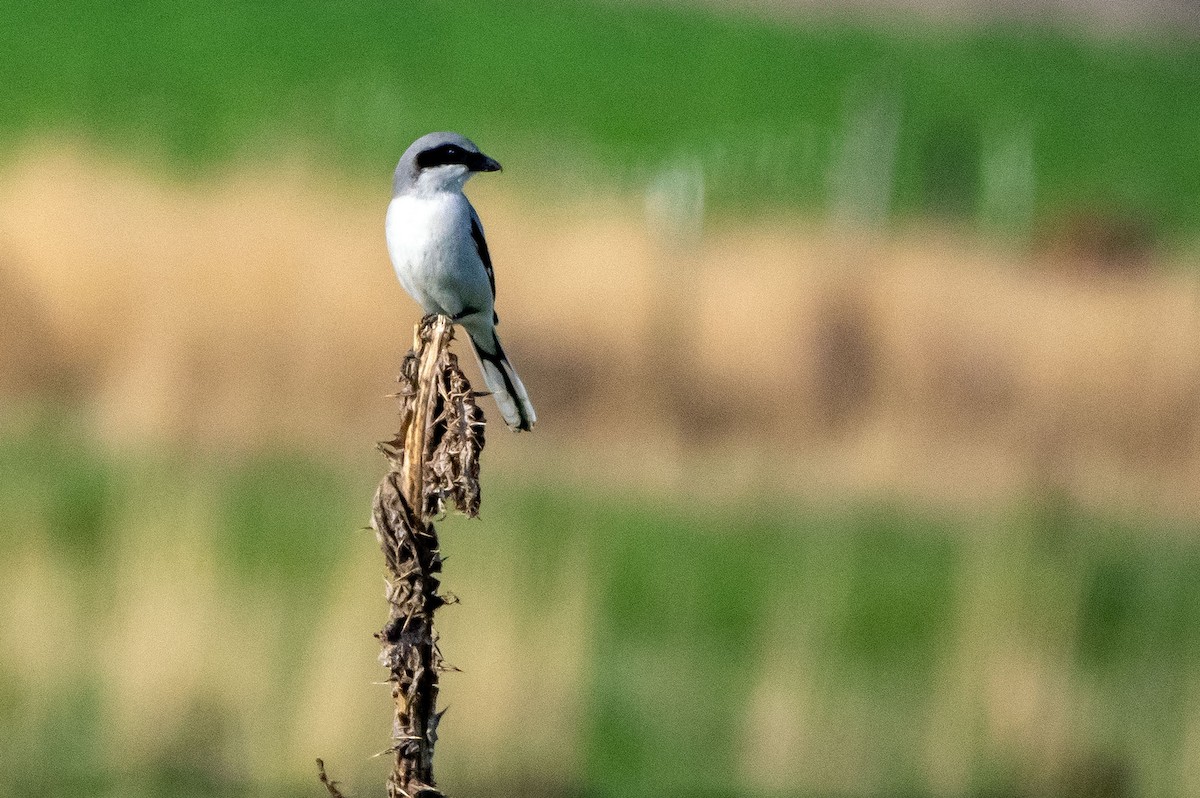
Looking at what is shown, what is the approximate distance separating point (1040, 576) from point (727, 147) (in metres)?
16.3

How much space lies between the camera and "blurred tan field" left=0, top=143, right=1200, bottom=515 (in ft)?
35.2

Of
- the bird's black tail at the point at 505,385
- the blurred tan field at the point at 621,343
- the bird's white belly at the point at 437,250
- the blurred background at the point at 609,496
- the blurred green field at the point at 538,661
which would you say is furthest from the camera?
the blurred tan field at the point at 621,343

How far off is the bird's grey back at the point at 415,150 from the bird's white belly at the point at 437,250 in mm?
52

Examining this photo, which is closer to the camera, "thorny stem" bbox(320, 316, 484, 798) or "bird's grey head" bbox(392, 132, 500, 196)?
"thorny stem" bbox(320, 316, 484, 798)

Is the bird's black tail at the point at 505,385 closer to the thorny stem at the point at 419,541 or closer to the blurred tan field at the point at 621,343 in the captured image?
the thorny stem at the point at 419,541

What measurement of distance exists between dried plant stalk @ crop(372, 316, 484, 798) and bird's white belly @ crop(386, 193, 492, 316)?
2.06 meters

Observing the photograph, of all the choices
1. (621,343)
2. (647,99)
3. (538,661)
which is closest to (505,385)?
(538,661)

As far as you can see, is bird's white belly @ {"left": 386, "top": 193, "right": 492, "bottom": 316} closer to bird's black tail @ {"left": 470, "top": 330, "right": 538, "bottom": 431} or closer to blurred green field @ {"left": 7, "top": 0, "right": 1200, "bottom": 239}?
bird's black tail @ {"left": 470, "top": 330, "right": 538, "bottom": 431}

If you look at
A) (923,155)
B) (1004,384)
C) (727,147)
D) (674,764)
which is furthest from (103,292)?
(923,155)

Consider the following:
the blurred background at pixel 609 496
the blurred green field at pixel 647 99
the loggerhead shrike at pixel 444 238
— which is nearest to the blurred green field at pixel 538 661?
the blurred background at pixel 609 496

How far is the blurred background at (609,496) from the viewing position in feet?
24.3

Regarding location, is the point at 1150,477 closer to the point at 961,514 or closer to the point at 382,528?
the point at 961,514

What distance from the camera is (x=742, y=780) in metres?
→ 8.11

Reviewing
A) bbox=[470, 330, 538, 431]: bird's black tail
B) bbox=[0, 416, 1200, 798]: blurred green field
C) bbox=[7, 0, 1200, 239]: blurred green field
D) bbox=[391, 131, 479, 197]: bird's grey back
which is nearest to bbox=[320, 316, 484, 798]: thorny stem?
bbox=[470, 330, 538, 431]: bird's black tail
